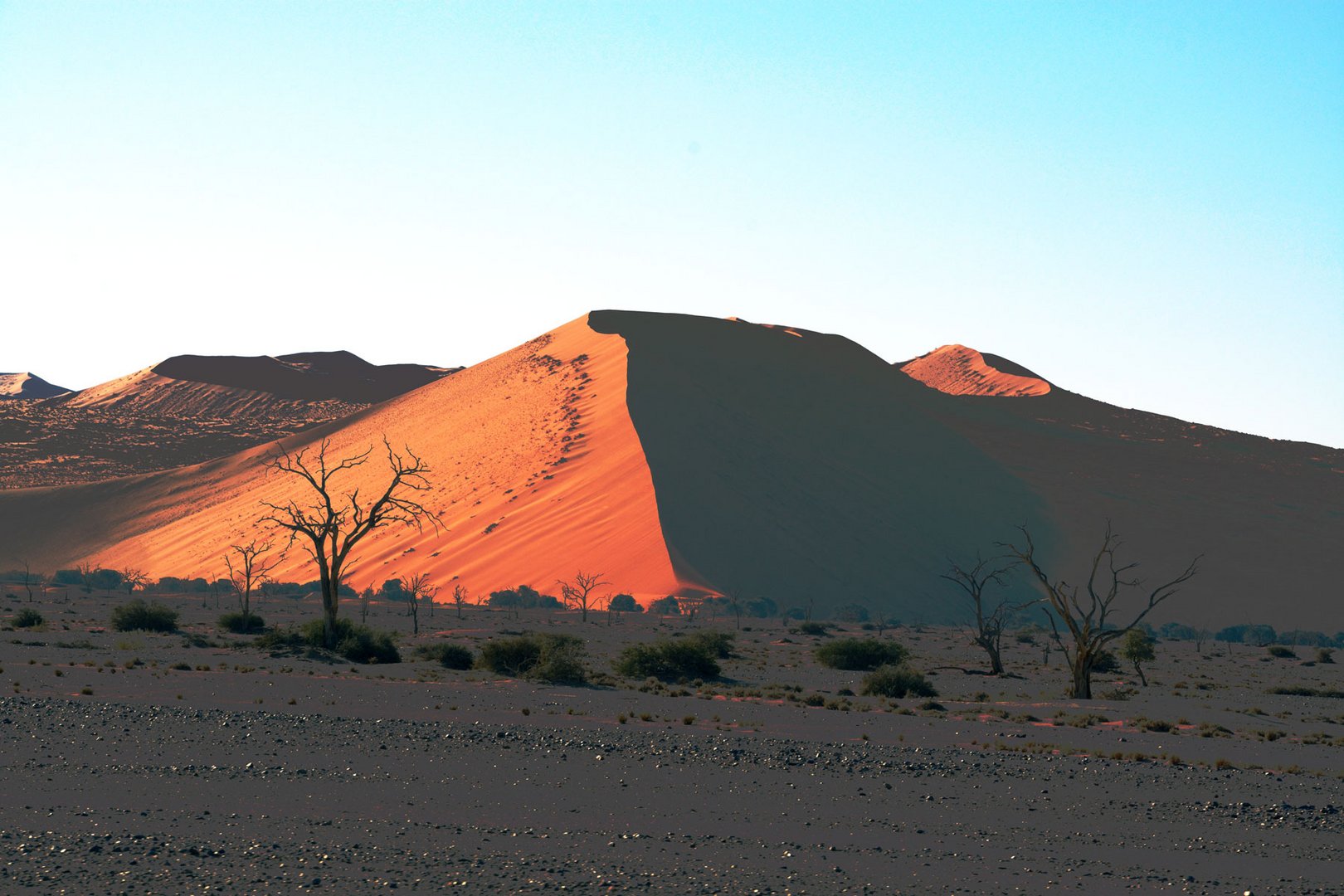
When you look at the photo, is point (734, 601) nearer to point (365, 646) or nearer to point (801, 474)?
point (801, 474)

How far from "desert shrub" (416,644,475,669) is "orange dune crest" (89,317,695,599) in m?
26.1

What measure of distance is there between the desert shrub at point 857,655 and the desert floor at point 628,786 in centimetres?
689

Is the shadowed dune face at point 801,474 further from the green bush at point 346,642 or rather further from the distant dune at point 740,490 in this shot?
the green bush at point 346,642

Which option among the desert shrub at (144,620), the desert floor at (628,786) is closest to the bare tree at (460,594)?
the desert shrub at (144,620)

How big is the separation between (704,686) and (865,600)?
35478 mm

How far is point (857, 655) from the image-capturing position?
35.3m

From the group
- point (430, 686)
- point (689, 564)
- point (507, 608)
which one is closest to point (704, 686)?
point (430, 686)

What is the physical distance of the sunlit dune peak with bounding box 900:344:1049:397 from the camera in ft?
447

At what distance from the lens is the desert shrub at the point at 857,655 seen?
115ft

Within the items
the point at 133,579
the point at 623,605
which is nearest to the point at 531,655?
the point at 623,605

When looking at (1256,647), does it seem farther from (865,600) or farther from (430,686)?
(430,686)

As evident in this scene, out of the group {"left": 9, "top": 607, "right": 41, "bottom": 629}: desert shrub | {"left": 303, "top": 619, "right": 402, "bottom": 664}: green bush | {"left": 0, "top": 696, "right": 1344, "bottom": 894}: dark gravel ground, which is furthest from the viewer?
{"left": 9, "top": 607, "right": 41, "bottom": 629}: desert shrub

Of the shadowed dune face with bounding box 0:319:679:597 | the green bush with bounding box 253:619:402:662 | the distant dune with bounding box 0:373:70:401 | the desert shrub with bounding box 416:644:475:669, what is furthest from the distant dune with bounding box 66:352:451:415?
the desert shrub with bounding box 416:644:475:669

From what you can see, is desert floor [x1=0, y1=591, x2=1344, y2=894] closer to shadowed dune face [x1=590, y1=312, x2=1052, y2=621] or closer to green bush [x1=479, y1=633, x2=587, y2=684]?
green bush [x1=479, y1=633, x2=587, y2=684]
